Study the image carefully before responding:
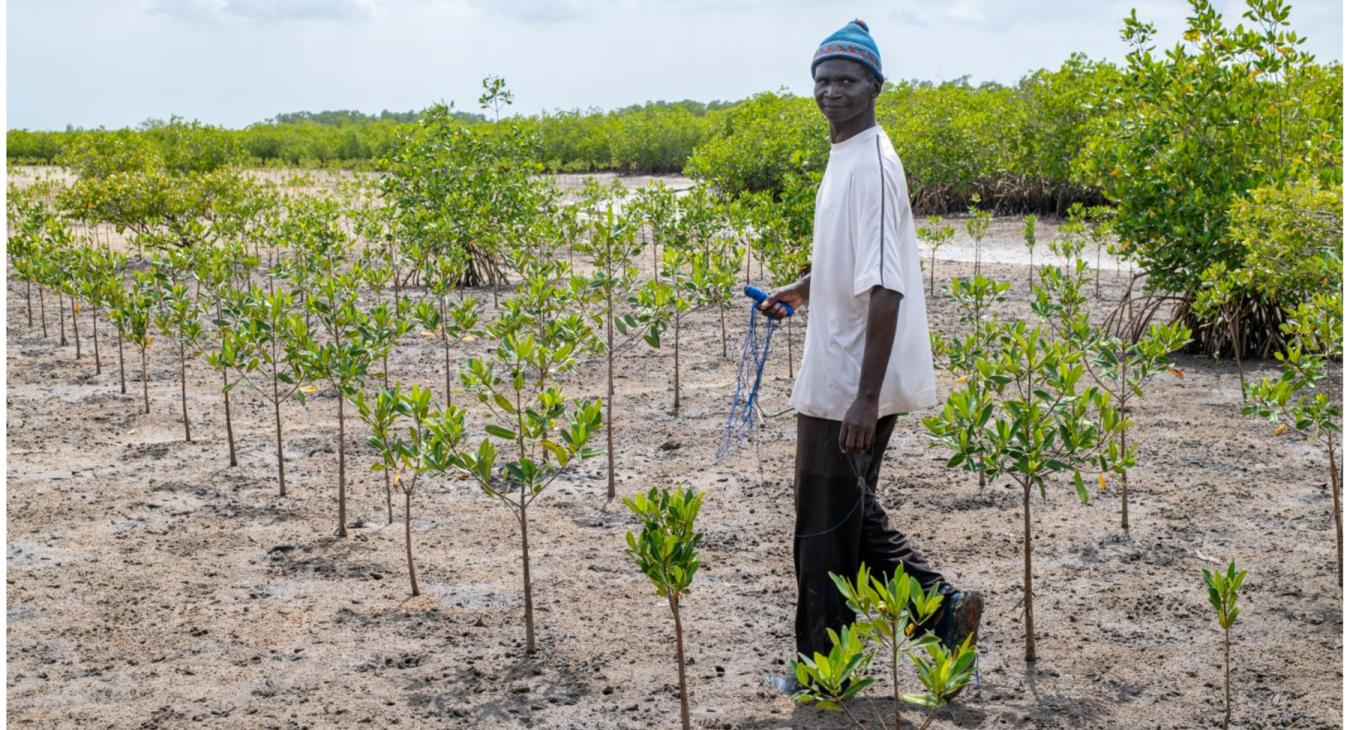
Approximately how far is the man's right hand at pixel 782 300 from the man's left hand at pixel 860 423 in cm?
45

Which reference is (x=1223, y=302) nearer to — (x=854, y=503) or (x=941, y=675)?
(x=854, y=503)

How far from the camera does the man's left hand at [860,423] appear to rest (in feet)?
10.3

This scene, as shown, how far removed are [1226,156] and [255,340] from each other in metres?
5.91

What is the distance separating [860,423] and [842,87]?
82 cm

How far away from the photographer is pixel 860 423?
3.15 metres

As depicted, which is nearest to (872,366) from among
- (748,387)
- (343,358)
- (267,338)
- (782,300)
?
(782,300)

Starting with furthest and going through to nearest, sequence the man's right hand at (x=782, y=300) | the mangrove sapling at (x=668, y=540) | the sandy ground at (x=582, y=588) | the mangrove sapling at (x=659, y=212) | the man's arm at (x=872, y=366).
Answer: the mangrove sapling at (x=659, y=212) → the sandy ground at (x=582, y=588) → the man's right hand at (x=782, y=300) → the man's arm at (x=872, y=366) → the mangrove sapling at (x=668, y=540)

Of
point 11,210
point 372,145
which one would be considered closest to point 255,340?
point 11,210

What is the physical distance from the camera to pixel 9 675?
393cm

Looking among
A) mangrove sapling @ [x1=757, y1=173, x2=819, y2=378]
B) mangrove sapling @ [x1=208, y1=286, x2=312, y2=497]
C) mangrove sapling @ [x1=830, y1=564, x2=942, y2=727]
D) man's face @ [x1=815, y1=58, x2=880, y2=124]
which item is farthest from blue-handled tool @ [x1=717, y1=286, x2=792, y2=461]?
mangrove sapling @ [x1=208, y1=286, x2=312, y2=497]

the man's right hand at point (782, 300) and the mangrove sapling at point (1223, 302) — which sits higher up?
the man's right hand at point (782, 300)

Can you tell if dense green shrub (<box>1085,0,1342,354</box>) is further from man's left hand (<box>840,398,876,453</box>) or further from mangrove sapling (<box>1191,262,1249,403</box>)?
man's left hand (<box>840,398,876,453</box>)

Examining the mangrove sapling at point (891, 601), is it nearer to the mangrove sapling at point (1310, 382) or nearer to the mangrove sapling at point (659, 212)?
the mangrove sapling at point (1310, 382)

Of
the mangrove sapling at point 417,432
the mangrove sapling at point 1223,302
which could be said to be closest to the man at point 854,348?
the mangrove sapling at point 417,432
